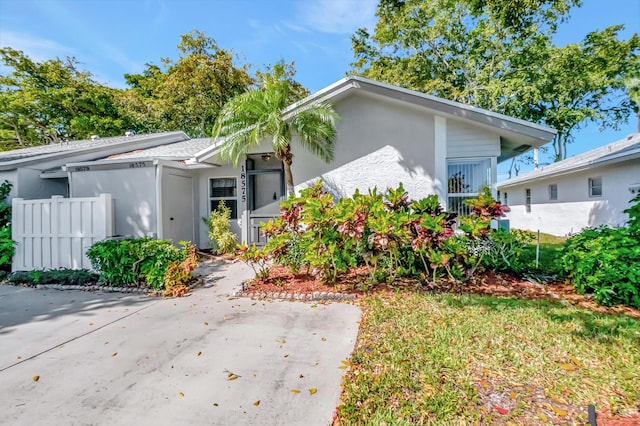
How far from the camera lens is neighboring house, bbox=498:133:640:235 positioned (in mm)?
10031

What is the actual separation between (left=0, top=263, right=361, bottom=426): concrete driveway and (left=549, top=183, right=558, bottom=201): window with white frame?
1480 cm

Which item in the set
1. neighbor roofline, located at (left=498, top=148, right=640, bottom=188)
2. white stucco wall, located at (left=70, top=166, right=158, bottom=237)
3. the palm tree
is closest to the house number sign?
the palm tree

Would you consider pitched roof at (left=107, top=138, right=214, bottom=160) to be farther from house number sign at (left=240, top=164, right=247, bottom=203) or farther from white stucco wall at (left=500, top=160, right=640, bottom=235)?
white stucco wall at (left=500, top=160, right=640, bottom=235)

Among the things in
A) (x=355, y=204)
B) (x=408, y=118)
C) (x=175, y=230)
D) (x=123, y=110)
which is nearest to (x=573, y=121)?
(x=408, y=118)

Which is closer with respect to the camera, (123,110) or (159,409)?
(159,409)

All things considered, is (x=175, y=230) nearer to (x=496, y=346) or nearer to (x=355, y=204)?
(x=355, y=204)

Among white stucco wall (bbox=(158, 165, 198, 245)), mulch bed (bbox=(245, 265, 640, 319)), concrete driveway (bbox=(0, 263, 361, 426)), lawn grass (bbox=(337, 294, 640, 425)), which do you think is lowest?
concrete driveway (bbox=(0, 263, 361, 426))

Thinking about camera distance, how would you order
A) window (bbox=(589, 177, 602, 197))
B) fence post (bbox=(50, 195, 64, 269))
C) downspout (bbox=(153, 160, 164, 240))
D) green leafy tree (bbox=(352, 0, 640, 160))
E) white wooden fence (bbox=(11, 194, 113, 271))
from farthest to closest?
green leafy tree (bbox=(352, 0, 640, 160)) → window (bbox=(589, 177, 602, 197)) → downspout (bbox=(153, 160, 164, 240)) → fence post (bbox=(50, 195, 64, 269)) → white wooden fence (bbox=(11, 194, 113, 271))

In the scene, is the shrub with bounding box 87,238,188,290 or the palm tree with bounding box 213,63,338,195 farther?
the palm tree with bounding box 213,63,338,195

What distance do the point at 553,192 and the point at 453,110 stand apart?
11.7 meters

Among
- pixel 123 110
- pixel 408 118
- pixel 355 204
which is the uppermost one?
pixel 123 110

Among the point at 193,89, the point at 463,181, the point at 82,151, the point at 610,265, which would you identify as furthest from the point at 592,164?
the point at 193,89

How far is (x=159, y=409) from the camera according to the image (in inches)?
102

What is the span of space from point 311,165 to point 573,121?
2014 centimetres
